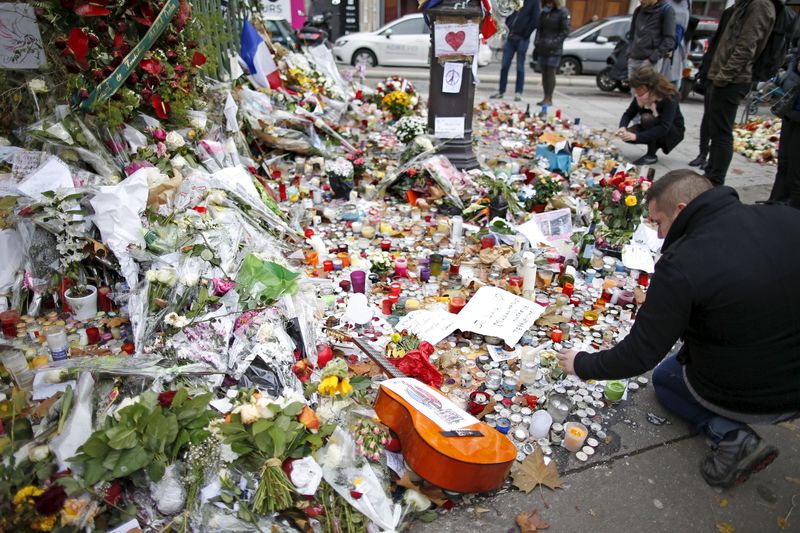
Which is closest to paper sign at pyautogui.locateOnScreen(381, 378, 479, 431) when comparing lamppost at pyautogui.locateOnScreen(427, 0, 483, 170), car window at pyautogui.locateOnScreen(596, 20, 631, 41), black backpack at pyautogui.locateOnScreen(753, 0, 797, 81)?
lamppost at pyautogui.locateOnScreen(427, 0, 483, 170)

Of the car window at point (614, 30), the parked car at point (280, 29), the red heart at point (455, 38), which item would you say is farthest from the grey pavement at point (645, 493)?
the car window at point (614, 30)

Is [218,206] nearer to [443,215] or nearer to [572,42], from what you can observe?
[443,215]

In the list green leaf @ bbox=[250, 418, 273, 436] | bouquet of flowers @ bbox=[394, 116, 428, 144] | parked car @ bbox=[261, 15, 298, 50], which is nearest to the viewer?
green leaf @ bbox=[250, 418, 273, 436]

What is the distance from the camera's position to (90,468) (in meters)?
1.72

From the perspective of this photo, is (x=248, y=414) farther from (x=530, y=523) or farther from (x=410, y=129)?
(x=410, y=129)

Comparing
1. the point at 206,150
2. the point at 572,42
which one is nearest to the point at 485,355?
the point at 206,150

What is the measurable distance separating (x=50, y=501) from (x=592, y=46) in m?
13.8

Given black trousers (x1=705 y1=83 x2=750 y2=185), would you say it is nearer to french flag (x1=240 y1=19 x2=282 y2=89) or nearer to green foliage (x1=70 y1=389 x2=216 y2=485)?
french flag (x1=240 y1=19 x2=282 y2=89)

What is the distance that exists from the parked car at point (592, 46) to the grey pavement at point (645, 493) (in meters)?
11.5

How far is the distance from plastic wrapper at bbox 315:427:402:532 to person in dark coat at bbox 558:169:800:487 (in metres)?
0.96

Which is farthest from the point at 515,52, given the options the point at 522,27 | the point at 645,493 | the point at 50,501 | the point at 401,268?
the point at 50,501

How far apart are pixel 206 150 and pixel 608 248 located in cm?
321

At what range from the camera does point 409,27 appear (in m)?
13.0

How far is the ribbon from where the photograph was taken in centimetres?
323
